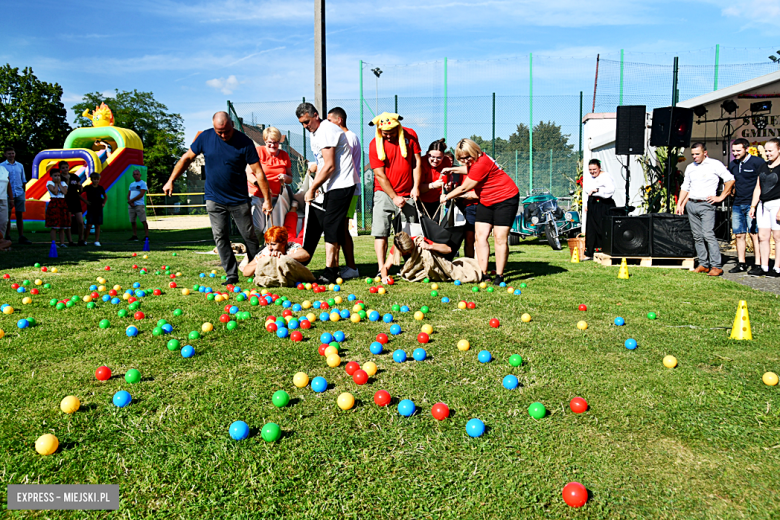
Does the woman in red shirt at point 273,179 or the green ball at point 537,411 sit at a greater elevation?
the woman in red shirt at point 273,179

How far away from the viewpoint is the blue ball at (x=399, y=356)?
3377mm

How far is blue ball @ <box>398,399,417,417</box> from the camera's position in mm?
2541

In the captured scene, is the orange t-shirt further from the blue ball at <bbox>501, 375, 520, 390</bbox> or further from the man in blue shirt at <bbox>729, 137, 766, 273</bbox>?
the man in blue shirt at <bbox>729, 137, 766, 273</bbox>

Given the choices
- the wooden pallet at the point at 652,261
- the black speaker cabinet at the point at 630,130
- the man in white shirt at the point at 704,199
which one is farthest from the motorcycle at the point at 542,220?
the man in white shirt at the point at 704,199

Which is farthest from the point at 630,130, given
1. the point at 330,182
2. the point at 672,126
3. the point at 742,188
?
the point at 330,182

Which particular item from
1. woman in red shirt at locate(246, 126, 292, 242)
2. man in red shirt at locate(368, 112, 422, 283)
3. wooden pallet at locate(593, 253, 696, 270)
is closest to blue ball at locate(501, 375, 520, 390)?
man in red shirt at locate(368, 112, 422, 283)

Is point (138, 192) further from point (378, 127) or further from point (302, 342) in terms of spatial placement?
point (302, 342)

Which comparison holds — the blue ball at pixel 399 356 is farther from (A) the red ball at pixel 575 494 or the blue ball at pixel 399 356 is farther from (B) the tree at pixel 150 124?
(B) the tree at pixel 150 124

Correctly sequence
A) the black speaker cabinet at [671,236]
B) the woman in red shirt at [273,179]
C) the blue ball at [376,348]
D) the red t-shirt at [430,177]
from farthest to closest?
the black speaker cabinet at [671,236] → the woman in red shirt at [273,179] → the red t-shirt at [430,177] → the blue ball at [376,348]

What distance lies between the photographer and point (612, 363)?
3.31 metres

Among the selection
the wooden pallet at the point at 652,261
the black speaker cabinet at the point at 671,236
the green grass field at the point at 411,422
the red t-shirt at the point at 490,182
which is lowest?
the green grass field at the point at 411,422

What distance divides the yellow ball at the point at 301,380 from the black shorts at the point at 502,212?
3.87m

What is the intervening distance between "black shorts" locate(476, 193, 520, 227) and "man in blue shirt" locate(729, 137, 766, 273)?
399 centimetres

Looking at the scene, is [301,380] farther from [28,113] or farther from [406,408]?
[28,113]
